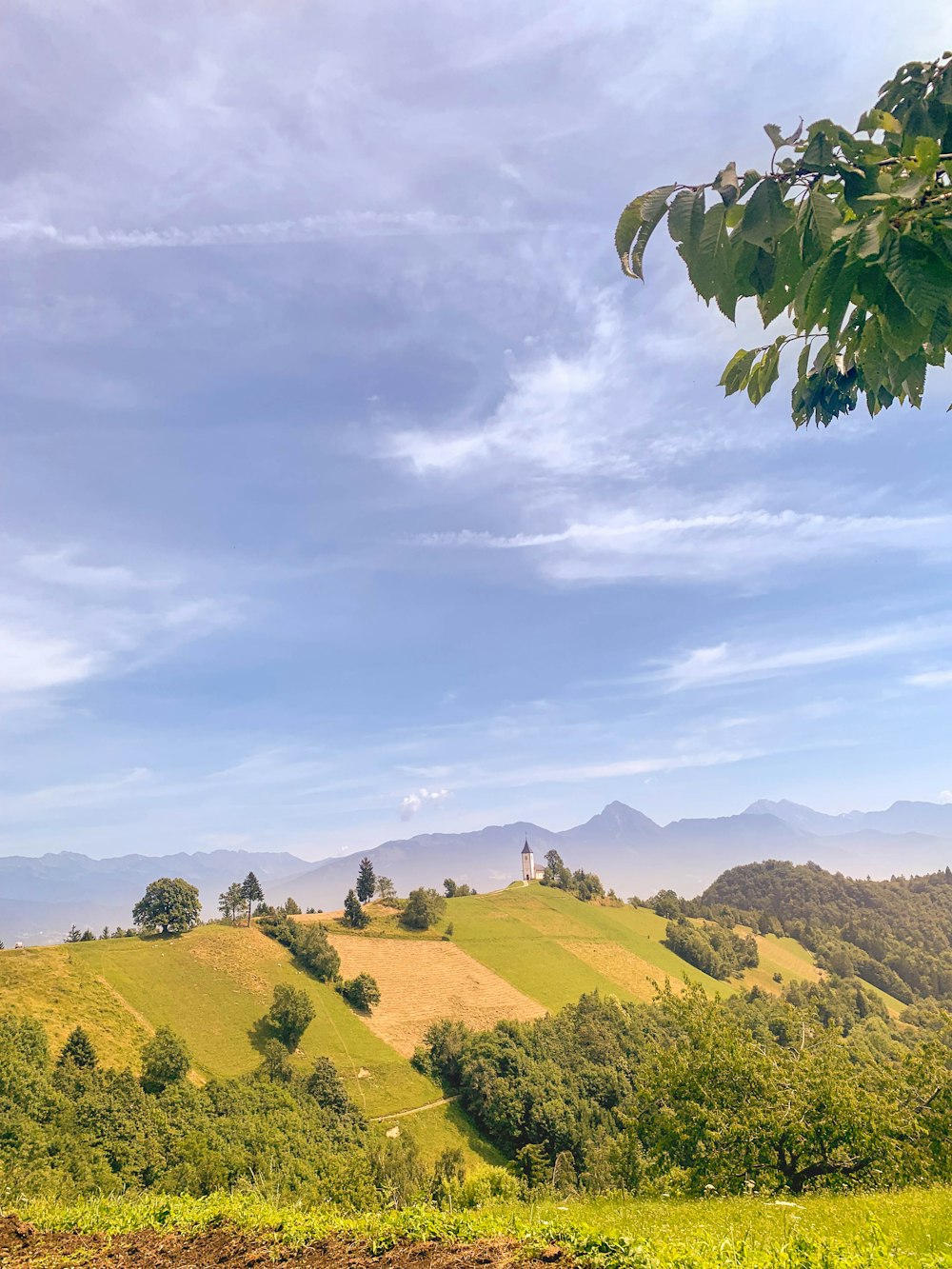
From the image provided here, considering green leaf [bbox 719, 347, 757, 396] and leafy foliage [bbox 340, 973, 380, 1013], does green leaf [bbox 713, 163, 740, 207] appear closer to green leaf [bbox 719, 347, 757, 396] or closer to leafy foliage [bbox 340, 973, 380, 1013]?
green leaf [bbox 719, 347, 757, 396]

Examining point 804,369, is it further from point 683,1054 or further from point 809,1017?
point 809,1017

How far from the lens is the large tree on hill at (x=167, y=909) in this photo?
125m

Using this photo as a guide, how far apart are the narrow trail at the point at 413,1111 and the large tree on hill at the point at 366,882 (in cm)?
7119

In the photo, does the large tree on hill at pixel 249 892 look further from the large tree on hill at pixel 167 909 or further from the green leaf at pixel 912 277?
the green leaf at pixel 912 277

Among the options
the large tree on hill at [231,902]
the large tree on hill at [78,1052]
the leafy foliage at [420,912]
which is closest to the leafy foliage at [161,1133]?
the large tree on hill at [78,1052]

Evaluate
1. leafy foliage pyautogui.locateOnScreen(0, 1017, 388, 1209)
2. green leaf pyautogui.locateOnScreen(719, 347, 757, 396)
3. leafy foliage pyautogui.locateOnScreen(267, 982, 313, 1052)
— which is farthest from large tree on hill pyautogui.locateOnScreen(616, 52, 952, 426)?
leafy foliage pyautogui.locateOnScreen(267, 982, 313, 1052)

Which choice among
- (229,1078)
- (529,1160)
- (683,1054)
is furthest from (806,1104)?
(229,1078)

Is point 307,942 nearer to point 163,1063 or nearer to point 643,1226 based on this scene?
point 163,1063

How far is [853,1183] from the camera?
60.0 feet

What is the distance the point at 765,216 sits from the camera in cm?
258

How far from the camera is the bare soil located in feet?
28.6

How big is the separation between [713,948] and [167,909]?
5675 inches

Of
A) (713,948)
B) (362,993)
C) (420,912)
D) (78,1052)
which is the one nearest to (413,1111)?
(362,993)

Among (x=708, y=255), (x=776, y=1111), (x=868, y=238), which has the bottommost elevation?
(x=776, y=1111)
